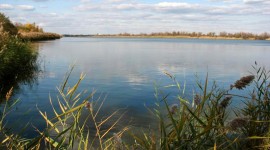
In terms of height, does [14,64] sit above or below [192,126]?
below

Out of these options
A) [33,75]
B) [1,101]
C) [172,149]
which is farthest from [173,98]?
[33,75]

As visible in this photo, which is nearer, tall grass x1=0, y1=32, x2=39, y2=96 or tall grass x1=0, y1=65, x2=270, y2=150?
tall grass x1=0, y1=65, x2=270, y2=150

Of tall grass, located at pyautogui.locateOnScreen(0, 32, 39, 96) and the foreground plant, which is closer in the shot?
the foreground plant

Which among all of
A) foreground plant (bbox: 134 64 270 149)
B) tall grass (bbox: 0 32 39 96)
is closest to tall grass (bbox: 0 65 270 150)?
foreground plant (bbox: 134 64 270 149)

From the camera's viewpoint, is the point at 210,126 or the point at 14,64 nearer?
the point at 210,126

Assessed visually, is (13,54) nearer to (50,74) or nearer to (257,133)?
(50,74)

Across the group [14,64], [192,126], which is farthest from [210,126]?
[14,64]

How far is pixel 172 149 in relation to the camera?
2.93 metres

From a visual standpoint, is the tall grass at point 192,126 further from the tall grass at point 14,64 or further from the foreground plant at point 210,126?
the tall grass at point 14,64

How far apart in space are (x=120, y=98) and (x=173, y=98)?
1962mm

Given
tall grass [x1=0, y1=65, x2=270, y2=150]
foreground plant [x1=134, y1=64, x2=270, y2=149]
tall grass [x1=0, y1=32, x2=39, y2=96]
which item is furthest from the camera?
tall grass [x1=0, y1=32, x2=39, y2=96]

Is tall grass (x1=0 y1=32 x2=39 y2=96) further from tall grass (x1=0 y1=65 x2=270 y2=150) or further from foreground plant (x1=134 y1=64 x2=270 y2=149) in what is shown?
foreground plant (x1=134 y1=64 x2=270 y2=149)

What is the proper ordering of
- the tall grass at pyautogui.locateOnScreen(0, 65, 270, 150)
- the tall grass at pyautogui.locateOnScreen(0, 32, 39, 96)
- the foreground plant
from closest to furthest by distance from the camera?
the tall grass at pyautogui.locateOnScreen(0, 65, 270, 150), the foreground plant, the tall grass at pyautogui.locateOnScreen(0, 32, 39, 96)

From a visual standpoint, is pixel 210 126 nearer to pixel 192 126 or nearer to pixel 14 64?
pixel 192 126
